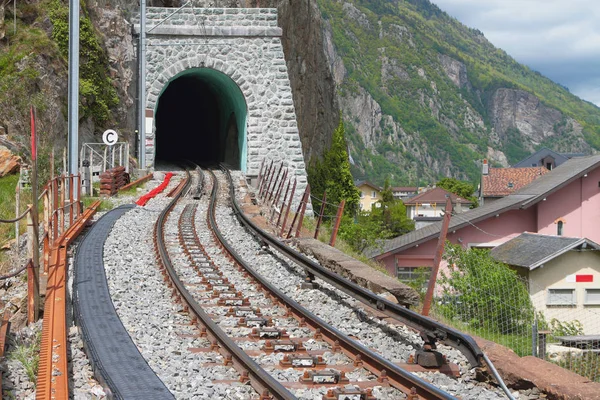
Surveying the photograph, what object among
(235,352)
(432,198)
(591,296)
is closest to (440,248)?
(235,352)

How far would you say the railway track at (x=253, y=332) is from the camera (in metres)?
6.29

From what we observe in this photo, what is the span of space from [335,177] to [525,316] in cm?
2825

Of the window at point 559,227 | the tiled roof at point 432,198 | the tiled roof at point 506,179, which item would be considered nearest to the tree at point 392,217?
the tiled roof at point 432,198

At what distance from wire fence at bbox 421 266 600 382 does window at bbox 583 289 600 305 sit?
4cm

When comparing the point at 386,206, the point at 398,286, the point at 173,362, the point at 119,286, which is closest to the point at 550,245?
the point at 398,286

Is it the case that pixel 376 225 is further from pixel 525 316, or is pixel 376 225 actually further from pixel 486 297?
pixel 525 316

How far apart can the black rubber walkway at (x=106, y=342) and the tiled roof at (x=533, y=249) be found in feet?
47.0

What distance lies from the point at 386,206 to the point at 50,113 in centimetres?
6822

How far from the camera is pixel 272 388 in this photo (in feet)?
19.2

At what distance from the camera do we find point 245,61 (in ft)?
89.0

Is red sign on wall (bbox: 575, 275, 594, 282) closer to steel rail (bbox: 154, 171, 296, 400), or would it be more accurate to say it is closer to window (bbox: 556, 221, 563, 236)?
window (bbox: 556, 221, 563, 236)

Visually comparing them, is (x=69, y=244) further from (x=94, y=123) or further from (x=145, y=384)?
(x=94, y=123)

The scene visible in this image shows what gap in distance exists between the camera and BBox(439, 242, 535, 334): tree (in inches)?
624

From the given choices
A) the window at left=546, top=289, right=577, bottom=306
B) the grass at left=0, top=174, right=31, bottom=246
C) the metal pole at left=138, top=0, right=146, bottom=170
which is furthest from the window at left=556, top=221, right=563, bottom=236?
the grass at left=0, top=174, right=31, bottom=246
